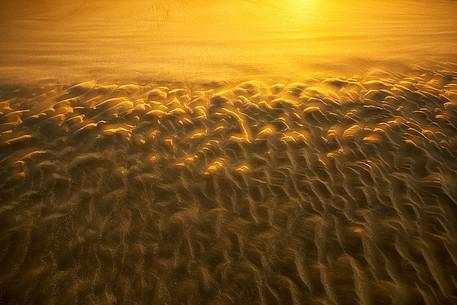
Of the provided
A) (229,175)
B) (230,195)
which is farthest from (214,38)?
(230,195)

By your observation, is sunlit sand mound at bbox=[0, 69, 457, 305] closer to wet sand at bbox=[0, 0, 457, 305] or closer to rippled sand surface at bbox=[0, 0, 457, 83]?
wet sand at bbox=[0, 0, 457, 305]

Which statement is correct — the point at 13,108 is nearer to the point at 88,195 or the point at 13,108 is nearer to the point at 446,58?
the point at 88,195

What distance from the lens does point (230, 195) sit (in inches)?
158

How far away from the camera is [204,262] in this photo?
3361mm

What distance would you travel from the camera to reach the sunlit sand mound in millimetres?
3174

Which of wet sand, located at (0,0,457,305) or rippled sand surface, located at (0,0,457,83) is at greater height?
rippled sand surface, located at (0,0,457,83)

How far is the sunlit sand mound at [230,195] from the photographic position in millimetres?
3174

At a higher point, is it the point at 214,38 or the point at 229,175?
the point at 214,38

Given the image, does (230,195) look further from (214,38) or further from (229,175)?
(214,38)

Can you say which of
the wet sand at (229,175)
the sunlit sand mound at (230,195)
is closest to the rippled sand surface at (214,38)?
the wet sand at (229,175)

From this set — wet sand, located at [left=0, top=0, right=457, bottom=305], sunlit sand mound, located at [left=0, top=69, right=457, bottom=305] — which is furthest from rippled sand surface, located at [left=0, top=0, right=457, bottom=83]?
sunlit sand mound, located at [left=0, top=69, right=457, bottom=305]

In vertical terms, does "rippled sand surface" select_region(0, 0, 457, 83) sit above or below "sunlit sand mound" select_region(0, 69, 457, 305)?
above

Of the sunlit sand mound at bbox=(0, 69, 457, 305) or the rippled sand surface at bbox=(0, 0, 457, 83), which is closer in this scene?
the sunlit sand mound at bbox=(0, 69, 457, 305)

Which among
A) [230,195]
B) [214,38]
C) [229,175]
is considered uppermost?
[214,38]
